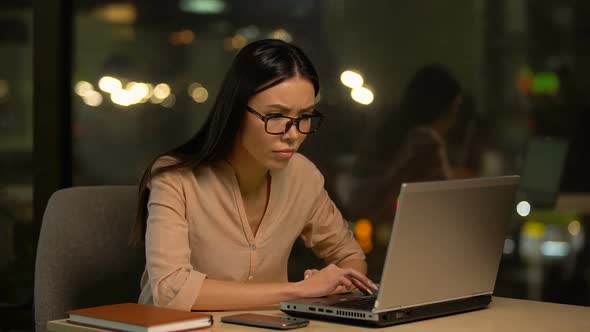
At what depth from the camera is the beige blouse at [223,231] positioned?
2.35 metres

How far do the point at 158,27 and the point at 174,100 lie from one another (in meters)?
0.28

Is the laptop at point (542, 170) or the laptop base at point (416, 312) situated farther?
the laptop at point (542, 170)

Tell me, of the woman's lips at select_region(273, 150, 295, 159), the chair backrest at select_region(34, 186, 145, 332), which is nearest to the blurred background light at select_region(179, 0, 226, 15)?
the chair backrest at select_region(34, 186, 145, 332)

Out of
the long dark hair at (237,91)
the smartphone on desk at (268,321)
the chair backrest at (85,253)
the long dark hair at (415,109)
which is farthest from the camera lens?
the long dark hair at (415,109)

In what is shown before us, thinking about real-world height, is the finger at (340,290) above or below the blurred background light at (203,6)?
below

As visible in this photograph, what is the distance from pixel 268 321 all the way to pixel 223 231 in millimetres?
590

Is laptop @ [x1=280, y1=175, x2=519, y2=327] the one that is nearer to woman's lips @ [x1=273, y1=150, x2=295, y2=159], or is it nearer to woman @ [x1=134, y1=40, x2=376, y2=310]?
woman @ [x1=134, y1=40, x2=376, y2=310]

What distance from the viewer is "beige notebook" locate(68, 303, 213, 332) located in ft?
6.15

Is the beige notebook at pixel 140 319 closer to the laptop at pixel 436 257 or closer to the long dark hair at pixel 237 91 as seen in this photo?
the laptop at pixel 436 257

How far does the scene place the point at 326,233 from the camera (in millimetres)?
2814

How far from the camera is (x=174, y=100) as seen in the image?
353 cm

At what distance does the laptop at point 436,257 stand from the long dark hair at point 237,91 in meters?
0.55

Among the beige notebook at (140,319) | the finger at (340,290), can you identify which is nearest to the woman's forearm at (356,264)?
the finger at (340,290)

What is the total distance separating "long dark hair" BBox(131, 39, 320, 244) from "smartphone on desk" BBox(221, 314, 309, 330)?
564 millimetres
